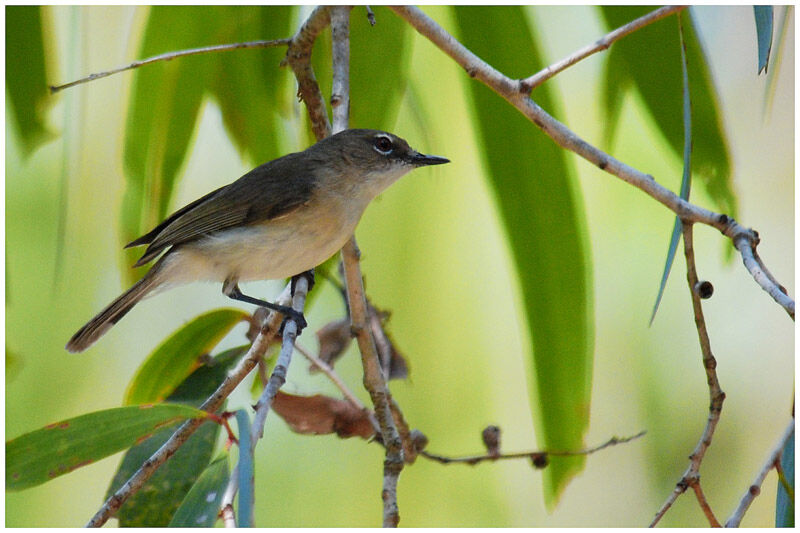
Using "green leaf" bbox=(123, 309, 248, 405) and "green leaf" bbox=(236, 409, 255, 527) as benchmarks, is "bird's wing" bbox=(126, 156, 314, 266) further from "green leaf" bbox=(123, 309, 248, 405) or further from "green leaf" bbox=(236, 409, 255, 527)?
"green leaf" bbox=(236, 409, 255, 527)

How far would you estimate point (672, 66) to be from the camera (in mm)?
2098

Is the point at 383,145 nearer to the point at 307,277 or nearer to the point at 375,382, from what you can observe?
the point at 307,277

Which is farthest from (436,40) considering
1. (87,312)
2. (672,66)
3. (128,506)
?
(87,312)

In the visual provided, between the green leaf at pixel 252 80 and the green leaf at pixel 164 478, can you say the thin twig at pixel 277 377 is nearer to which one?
the green leaf at pixel 164 478

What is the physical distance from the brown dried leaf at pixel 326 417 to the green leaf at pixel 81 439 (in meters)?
0.81

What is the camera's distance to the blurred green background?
6.98 ft

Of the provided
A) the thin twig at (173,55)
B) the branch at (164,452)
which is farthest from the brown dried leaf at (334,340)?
the thin twig at (173,55)

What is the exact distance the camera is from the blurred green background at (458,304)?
2.13 m

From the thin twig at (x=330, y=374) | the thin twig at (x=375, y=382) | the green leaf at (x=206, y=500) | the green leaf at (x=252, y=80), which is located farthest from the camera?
the green leaf at (x=252, y=80)

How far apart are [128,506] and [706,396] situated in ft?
5.79

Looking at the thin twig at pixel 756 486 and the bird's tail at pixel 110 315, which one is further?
the bird's tail at pixel 110 315

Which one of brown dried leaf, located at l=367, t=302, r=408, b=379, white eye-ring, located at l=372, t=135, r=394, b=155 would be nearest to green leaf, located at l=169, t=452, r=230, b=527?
brown dried leaf, located at l=367, t=302, r=408, b=379

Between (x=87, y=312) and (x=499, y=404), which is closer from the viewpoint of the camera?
(x=87, y=312)

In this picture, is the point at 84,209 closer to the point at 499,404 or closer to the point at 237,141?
the point at 237,141
